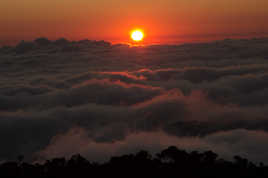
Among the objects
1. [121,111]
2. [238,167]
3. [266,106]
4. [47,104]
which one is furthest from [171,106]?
[238,167]

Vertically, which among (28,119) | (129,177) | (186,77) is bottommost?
(129,177)

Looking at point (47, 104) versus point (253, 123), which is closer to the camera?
point (253, 123)

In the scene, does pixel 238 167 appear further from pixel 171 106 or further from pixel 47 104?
pixel 47 104

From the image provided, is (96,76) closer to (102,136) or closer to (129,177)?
(102,136)

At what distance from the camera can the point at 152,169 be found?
1540 centimetres

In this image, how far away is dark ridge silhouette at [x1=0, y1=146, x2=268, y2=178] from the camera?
47.6 ft

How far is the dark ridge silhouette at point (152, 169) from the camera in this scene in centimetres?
1452

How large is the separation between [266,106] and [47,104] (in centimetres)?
6433

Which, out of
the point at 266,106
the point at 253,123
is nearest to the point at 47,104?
the point at 253,123

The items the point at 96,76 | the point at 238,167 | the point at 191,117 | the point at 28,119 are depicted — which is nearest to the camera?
the point at 238,167

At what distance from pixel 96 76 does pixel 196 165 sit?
4134 inches

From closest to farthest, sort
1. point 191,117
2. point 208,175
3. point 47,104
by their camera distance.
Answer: point 208,175 → point 191,117 → point 47,104

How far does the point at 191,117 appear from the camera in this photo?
76125 millimetres

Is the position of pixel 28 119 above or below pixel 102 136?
above
